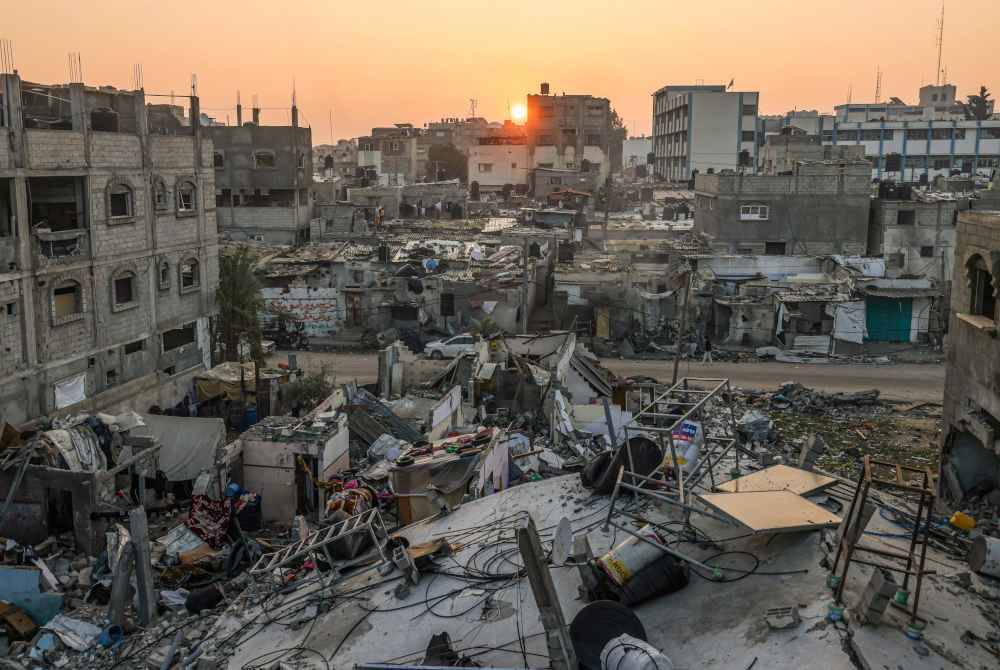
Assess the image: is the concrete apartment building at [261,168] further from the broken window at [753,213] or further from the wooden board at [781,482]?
the wooden board at [781,482]

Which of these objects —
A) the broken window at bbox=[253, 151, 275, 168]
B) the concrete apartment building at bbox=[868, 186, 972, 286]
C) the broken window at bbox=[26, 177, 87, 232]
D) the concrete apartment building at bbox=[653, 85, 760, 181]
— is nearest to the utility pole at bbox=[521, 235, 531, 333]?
the broken window at bbox=[26, 177, 87, 232]

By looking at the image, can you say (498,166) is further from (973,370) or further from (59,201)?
(973,370)

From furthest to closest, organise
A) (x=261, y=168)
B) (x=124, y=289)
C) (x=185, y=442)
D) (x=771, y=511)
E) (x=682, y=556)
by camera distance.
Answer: (x=261, y=168) → (x=124, y=289) → (x=185, y=442) → (x=771, y=511) → (x=682, y=556)

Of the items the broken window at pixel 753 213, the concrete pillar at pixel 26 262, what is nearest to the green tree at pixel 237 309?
the concrete pillar at pixel 26 262

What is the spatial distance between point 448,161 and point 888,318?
5182 centimetres

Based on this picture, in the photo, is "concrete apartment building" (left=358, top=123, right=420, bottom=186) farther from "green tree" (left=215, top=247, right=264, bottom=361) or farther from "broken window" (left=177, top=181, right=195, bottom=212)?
"broken window" (left=177, top=181, right=195, bottom=212)

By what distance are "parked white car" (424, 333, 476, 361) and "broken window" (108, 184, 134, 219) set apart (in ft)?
31.4

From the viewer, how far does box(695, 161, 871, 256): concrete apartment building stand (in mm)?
36688

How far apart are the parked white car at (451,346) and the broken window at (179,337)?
6.86 meters

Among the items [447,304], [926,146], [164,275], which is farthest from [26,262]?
[926,146]

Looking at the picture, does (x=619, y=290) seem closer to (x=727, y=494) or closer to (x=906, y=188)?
(x=906, y=188)

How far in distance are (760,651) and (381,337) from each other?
84.8ft

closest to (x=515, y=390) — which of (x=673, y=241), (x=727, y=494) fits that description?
(x=727, y=494)

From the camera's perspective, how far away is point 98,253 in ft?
70.7
